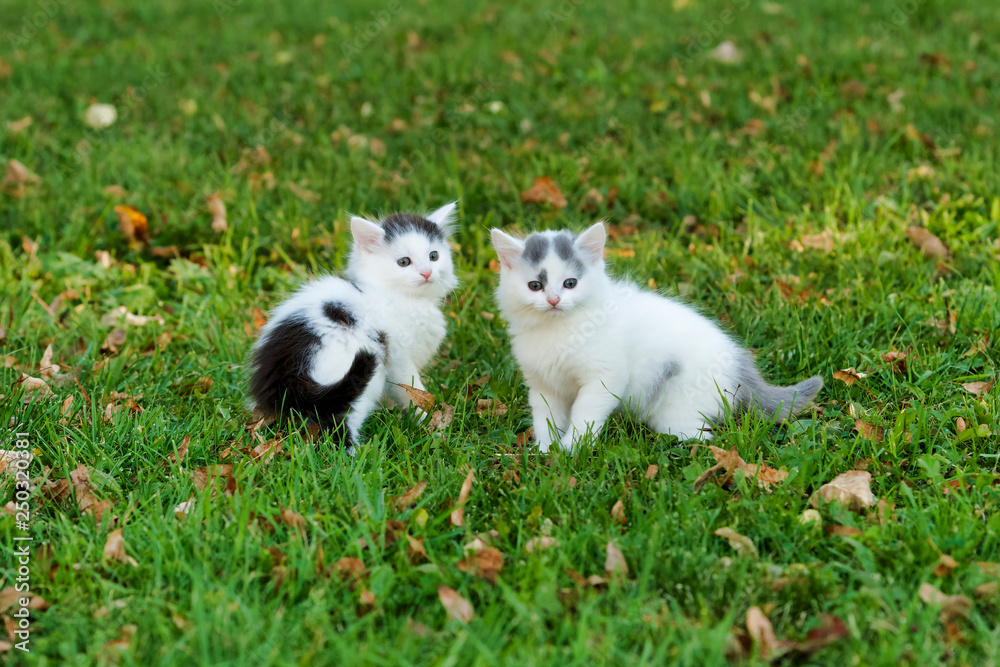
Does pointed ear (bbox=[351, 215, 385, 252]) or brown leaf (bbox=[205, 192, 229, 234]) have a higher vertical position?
pointed ear (bbox=[351, 215, 385, 252])

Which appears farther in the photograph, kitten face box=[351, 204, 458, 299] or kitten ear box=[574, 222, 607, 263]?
kitten face box=[351, 204, 458, 299]

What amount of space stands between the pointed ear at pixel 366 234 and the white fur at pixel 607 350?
0.66 meters

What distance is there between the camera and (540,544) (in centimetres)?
290

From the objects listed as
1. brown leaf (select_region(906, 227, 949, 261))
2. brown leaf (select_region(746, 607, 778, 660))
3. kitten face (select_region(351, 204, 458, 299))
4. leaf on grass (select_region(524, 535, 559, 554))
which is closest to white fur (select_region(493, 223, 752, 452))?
kitten face (select_region(351, 204, 458, 299))

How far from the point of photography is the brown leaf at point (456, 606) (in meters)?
2.62

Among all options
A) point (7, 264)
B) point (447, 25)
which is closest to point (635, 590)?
point (7, 264)

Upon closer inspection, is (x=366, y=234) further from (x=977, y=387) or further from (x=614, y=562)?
(x=977, y=387)

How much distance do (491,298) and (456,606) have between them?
2729mm

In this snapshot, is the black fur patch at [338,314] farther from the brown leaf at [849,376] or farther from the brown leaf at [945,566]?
the brown leaf at [945,566]

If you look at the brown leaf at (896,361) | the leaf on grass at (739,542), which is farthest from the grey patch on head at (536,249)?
the brown leaf at (896,361)

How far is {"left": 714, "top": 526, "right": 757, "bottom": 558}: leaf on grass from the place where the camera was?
285 centimetres

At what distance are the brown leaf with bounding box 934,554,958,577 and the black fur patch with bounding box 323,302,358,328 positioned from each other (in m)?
2.47

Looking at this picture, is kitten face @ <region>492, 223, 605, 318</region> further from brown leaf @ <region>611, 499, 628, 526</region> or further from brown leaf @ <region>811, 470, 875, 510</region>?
brown leaf @ <region>811, 470, 875, 510</region>

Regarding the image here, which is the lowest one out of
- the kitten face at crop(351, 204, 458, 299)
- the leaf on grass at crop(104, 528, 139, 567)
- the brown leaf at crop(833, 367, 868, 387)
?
the brown leaf at crop(833, 367, 868, 387)
